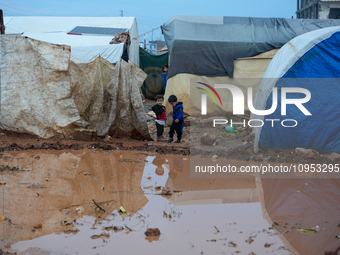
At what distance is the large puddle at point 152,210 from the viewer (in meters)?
3.18

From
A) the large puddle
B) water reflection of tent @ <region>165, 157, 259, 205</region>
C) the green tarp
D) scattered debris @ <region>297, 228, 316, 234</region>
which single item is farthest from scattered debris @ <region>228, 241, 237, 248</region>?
the green tarp

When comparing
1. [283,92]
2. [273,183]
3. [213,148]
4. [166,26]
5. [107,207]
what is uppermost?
[166,26]

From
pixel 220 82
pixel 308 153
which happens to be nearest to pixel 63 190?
pixel 308 153

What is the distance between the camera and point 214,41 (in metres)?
11.0

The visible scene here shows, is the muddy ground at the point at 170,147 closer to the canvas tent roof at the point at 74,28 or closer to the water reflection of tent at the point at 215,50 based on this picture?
the water reflection of tent at the point at 215,50

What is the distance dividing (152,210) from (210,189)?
1.19 m

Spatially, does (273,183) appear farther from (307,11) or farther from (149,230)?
(307,11)

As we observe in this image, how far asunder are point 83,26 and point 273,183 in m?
12.4

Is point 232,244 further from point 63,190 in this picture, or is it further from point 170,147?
point 170,147

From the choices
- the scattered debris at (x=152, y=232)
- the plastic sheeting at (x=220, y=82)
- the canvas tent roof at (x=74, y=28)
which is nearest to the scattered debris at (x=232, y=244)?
the scattered debris at (x=152, y=232)

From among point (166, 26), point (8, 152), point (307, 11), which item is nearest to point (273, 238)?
point (8, 152)

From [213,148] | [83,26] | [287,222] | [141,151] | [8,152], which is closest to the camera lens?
[287,222]

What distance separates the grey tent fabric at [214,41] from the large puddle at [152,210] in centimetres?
572

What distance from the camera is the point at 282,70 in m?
6.75
